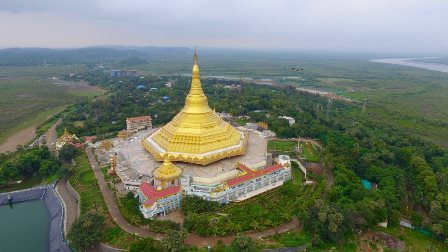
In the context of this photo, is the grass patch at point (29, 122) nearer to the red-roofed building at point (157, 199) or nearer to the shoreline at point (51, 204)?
the shoreline at point (51, 204)

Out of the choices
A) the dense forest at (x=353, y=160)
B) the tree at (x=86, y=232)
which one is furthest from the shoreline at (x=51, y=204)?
the dense forest at (x=353, y=160)

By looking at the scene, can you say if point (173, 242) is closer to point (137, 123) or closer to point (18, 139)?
point (137, 123)

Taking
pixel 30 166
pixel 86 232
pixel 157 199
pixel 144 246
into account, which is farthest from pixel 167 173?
pixel 30 166

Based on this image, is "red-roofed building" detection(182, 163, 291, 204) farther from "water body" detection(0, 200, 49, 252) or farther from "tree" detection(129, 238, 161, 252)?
"water body" detection(0, 200, 49, 252)

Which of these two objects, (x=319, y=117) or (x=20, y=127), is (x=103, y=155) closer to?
(x=20, y=127)

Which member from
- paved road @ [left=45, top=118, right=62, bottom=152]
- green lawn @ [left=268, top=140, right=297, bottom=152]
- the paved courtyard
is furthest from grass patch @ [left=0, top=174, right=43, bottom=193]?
green lawn @ [left=268, top=140, right=297, bottom=152]

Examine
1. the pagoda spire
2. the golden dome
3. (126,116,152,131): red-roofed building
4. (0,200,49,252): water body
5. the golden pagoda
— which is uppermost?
the pagoda spire

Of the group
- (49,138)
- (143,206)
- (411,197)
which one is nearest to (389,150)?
(411,197)
